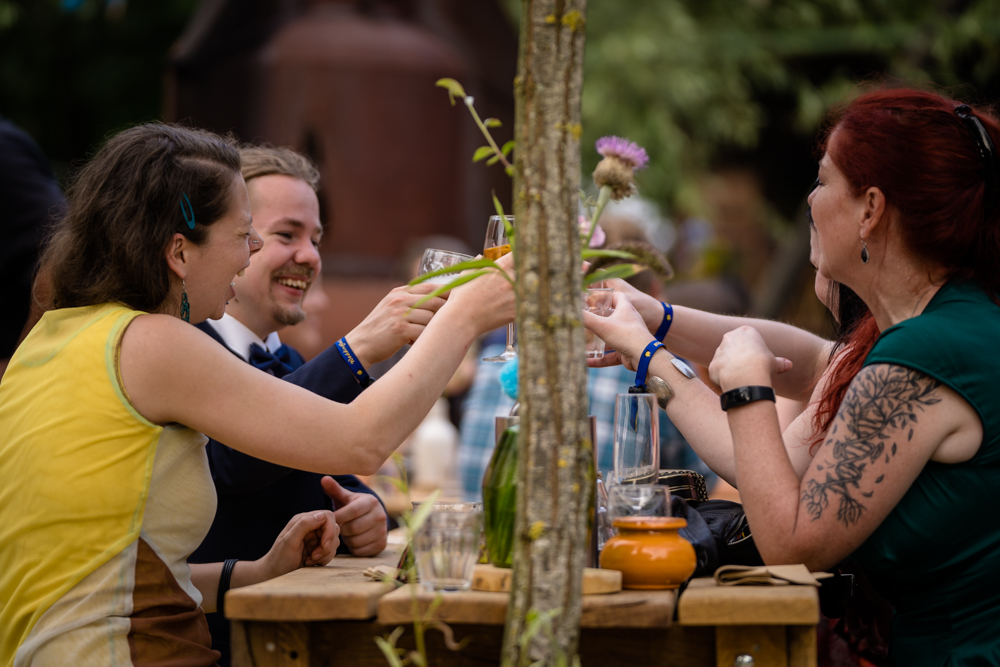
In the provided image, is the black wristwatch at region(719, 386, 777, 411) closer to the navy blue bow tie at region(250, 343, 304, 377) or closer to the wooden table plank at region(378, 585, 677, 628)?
the wooden table plank at region(378, 585, 677, 628)

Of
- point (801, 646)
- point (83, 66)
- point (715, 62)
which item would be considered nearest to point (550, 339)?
point (801, 646)

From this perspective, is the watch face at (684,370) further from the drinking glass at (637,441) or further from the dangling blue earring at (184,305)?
the dangling blue earring at (184,305)

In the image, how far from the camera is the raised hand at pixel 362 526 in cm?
223

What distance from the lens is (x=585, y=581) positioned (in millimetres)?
1543

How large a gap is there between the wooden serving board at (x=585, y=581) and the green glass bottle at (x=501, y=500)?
0.05 meters

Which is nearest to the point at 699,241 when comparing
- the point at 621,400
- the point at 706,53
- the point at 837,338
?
the point at 706,53

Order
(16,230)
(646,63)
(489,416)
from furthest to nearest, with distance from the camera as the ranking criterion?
(646,63), (489,416), (16,230)

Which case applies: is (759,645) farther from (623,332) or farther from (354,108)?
(354,108)

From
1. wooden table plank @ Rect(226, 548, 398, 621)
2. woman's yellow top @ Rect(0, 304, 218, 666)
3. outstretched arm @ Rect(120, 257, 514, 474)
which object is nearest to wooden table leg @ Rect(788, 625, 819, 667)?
wooden table plank @ Rect(226, 548, 398, 621)

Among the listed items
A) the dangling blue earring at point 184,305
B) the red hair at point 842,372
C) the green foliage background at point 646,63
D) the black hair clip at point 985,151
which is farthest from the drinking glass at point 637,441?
the green foliage background at point 646,63

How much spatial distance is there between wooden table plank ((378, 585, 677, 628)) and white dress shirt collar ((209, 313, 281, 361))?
4.33 ft

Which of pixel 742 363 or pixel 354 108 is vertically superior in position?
pixel 354 108

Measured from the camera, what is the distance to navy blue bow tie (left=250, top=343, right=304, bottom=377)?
2.69 meters

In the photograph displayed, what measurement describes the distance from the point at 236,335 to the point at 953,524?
186 cm
